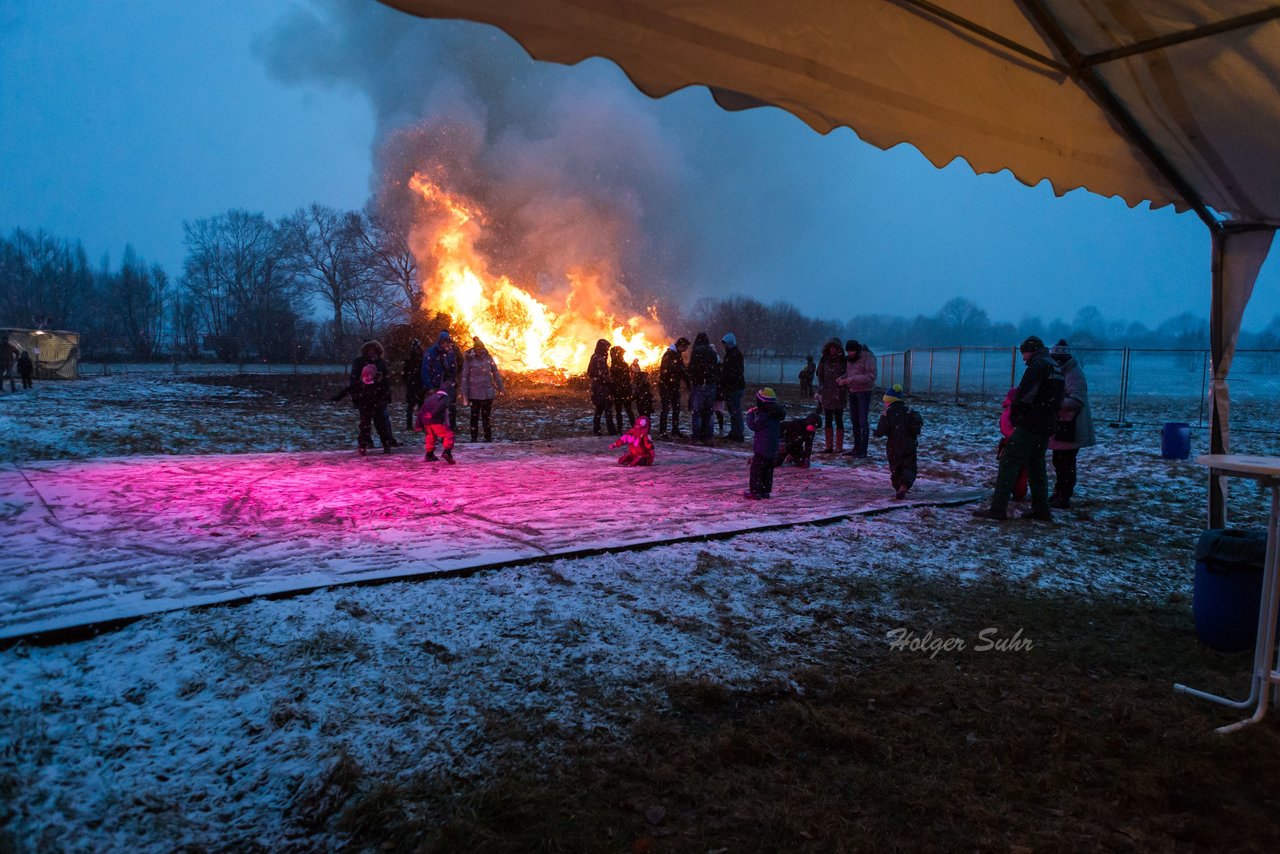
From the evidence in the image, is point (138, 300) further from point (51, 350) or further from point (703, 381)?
point (703, 381)

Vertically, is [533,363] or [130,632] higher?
[533,363]

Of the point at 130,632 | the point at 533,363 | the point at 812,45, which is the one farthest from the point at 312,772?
the point at 533,363

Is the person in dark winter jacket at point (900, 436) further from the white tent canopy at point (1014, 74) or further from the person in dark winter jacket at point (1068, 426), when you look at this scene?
the white tent canopy at point (1014, 74)

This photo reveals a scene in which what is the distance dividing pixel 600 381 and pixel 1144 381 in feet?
112

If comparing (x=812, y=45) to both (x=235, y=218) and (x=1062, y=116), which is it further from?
(x=235, y=218)

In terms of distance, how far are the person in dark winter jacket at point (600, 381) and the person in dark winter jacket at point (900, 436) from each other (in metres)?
6.25

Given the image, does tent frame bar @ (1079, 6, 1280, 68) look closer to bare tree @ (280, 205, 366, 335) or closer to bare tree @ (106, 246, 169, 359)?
bare tree @ (280, 205, 366, 335)

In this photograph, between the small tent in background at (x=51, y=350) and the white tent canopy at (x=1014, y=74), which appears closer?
the white tent canopy at (x=1014, y=74)

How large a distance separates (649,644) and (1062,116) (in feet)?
12.9

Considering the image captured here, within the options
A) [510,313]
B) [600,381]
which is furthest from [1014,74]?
[510,313]

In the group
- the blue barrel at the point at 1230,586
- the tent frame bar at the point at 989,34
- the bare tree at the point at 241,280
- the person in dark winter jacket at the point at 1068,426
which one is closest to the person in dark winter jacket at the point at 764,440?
the person in dark winter jacket at the point at 1068,426

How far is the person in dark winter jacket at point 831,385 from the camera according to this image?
37.1 feet

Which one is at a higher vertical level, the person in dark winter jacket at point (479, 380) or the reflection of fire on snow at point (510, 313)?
the reflection of fire on snow at point (510, 313)

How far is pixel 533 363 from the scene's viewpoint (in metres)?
30.9
